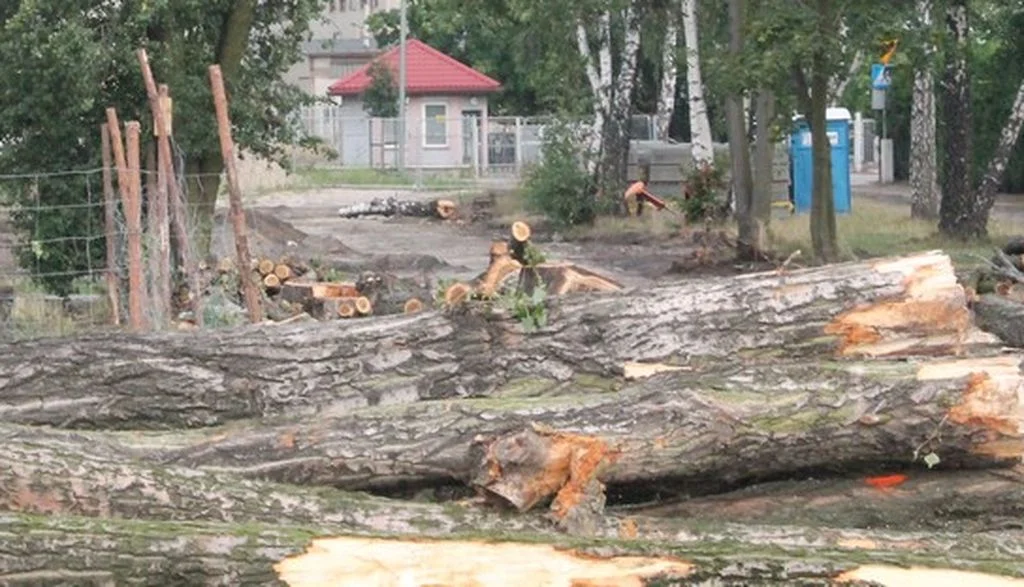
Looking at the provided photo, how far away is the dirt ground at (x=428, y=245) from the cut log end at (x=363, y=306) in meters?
4.75

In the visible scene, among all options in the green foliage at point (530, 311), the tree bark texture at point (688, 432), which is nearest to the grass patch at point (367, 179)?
the green foliage at point (530, 311)

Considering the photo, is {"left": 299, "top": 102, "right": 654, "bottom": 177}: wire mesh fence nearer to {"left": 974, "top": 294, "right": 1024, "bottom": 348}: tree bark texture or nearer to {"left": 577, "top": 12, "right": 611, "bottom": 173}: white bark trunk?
{"left": 577, "top": 12, "right": 611, "bottom": 173}: white bark trunk

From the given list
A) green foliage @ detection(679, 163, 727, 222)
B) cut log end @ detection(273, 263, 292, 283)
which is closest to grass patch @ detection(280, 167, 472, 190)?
green foliage @ detection(679, 163, 727, 222)

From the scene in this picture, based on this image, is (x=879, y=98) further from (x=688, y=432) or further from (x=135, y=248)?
(x=688, y=432)

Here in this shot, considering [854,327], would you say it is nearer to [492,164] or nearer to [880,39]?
[880,39]

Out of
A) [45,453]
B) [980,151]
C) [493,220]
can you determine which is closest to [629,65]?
[493,220]

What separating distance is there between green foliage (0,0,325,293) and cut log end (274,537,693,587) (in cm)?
1062

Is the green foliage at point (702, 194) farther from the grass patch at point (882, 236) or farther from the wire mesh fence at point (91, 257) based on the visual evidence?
the wire mesh fence at point (91, 257)

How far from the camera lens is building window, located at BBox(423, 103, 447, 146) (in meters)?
60.4

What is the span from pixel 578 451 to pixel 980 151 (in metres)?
31.8

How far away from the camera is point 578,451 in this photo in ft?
21.9

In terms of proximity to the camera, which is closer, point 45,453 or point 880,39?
point 45,453

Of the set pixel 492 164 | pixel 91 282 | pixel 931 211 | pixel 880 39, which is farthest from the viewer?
pixel 492 164

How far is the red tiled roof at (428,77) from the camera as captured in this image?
59406 mm
